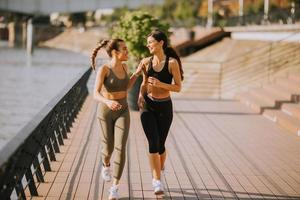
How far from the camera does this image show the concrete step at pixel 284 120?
37.1 ft

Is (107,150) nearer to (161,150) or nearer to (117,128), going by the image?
(117,128)

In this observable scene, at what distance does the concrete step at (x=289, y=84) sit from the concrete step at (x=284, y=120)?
1.25m

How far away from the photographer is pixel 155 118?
626 cm

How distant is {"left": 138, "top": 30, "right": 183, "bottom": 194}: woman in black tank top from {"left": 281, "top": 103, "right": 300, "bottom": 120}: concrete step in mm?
6523

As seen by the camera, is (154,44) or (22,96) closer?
(154,44)

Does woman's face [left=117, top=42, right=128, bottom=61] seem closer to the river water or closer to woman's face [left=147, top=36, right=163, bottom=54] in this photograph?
woman's face [left=147, top=36, right=163, bottom=54]

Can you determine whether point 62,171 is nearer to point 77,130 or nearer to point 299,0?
point 77,130

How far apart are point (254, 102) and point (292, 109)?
263 cm

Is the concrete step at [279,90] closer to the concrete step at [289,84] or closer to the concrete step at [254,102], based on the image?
the concrete step at [289,84]

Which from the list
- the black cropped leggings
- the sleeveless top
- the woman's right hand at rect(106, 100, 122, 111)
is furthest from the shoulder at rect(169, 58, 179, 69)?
the woman's right hand at rect(106, 100, 122, 111)

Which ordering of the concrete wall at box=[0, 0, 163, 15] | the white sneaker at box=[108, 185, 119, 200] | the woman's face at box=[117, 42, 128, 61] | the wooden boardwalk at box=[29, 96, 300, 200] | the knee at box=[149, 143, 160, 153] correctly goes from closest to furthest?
the woman's face at box=[117, 42, 128, 61] → the white sneaker at box=[108, 185, 119, 200] → the knee at box=[149, 143, 160, 153] → the wooden boardwalk at box=[29, 96, 300, 200] → the concrete wall at box=[0, 0, 163, 15]

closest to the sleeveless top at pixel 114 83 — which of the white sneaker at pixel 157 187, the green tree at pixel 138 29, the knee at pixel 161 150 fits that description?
the knee at pixel 161 150

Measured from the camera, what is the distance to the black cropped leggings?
244 inches

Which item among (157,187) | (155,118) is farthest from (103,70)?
(157,187)
